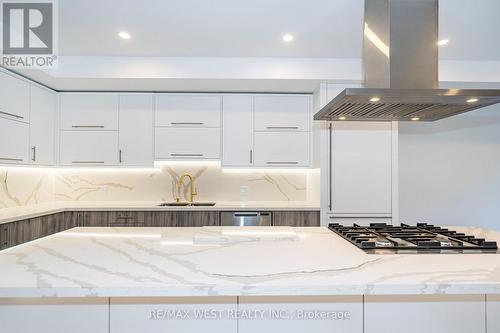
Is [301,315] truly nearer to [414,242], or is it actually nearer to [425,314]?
[425,314]

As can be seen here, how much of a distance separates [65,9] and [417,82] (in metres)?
2.35

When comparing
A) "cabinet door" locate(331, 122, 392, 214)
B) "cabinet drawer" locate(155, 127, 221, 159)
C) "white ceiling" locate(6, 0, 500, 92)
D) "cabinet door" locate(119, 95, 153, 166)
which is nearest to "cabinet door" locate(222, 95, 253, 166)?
"cabinet drawer" locate(155, 127, 221, 159)

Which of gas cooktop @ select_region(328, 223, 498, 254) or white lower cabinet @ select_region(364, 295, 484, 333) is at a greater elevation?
gas cooktop @ select_region(328, 223, 498, 254)

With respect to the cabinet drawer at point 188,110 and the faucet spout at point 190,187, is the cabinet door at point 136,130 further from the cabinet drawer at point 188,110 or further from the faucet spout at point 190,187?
the faucet spout at point 190,187

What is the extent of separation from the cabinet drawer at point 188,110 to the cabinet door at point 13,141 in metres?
1.27

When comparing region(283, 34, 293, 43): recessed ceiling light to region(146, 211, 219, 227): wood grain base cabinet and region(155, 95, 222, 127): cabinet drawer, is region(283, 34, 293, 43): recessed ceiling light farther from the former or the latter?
region(146, 211, 219, 227): wood grain base cabinet

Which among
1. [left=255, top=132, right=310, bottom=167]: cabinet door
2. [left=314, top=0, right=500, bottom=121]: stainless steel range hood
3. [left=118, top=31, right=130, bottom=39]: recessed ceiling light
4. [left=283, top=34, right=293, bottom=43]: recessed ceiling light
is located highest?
[left=283, top=34, right=293, bottom=43]: recessed ceiling light

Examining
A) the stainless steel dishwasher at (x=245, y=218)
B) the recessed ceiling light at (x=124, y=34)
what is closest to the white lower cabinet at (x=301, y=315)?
the stainless steel dishwasher at (x=245, y=218)

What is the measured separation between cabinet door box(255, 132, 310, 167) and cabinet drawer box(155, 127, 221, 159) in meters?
0.54

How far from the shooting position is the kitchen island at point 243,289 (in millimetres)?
1053

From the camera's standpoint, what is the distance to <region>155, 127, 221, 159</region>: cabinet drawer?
12.2ft

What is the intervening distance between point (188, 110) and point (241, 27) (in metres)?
1.41

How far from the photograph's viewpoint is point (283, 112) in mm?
3762

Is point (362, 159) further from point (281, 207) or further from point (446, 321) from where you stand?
point (446, 321)
